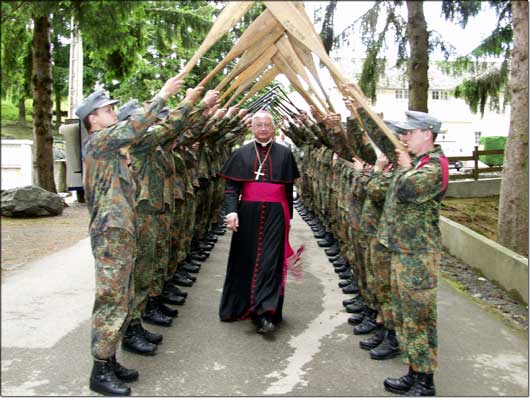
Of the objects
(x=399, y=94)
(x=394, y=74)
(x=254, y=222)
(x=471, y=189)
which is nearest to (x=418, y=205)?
(x=254, y=222)

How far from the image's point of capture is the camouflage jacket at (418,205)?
4035mm

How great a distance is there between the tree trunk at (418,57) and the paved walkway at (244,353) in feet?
7.80

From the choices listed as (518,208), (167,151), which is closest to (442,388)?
(167,151)

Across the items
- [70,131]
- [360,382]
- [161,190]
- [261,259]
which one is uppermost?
[70,131]

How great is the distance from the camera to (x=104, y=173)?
4.09 m

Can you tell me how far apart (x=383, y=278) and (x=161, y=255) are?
214 cm

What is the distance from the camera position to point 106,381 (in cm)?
401

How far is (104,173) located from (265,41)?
227cm

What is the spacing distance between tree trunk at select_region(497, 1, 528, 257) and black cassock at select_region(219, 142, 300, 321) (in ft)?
12.9

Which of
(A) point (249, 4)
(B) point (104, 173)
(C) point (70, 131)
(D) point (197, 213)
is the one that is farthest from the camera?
(D) point (197, 213)

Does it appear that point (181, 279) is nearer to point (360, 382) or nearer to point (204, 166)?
point (204, 166)

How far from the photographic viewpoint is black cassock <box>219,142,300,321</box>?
5.72 metres

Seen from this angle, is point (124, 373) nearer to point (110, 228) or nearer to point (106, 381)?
point (106, 381)

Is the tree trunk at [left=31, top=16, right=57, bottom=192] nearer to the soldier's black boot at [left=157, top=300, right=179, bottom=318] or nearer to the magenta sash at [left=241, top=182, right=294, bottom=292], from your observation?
the soldier's black boot at [left=157, top=300, right=179, bottom=318]
